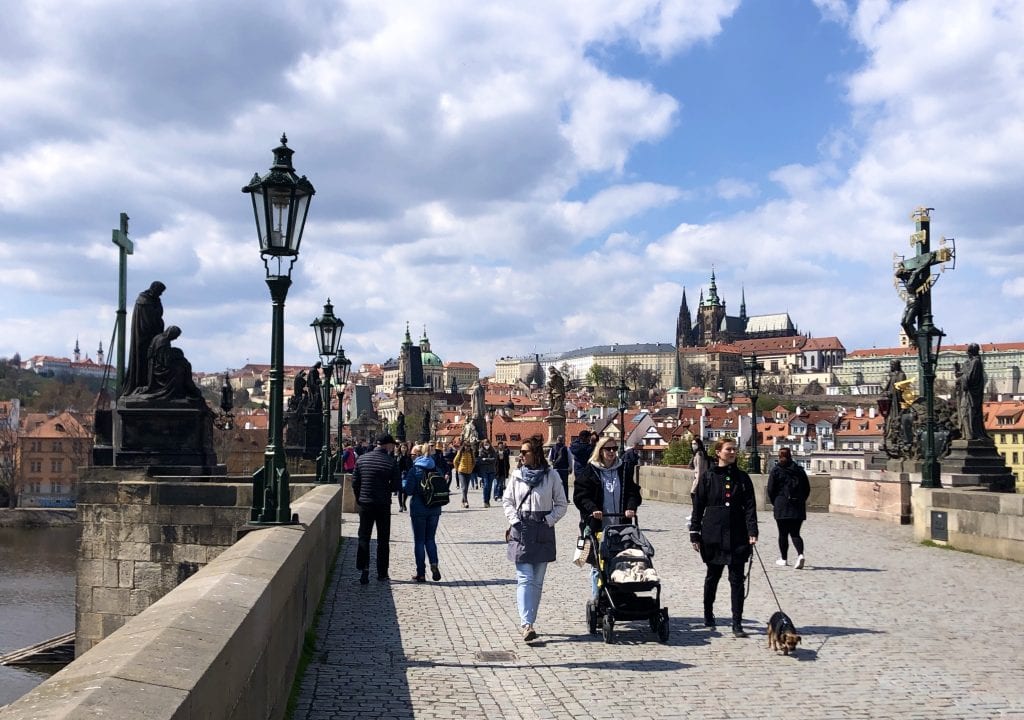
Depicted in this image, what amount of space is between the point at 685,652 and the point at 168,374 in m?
9.72

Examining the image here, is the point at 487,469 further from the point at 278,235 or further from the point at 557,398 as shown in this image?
the point at 278,235

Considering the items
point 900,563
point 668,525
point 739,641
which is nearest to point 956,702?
point 739,641

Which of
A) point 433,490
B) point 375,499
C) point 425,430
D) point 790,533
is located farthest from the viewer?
point 425,430

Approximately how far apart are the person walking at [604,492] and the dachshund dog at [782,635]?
1.50 m

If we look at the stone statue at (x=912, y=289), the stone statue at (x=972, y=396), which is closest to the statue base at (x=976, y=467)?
the stone statue at (x=972, y=396)

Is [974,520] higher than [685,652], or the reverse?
[974,520]

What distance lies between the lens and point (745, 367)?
1163 inches

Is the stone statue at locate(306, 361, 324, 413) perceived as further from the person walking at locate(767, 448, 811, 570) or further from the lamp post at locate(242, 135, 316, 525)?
the lamp post at locate(242, 135, 316, 525)

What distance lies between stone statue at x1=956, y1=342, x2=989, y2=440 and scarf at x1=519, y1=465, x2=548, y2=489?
12.6m

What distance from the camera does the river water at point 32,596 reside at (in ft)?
61.1

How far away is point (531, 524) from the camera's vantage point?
8414 millimetres

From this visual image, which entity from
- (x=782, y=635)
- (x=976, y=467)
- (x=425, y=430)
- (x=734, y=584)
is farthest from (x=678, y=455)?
(x=782, y=635)

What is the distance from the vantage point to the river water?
1861 cm

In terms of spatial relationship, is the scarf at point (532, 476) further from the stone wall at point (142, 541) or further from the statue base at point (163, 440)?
the statue base at point (163, 440)
